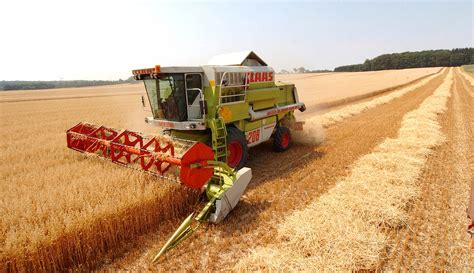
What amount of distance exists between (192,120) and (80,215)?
279cm

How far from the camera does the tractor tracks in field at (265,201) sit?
3539 millimetres

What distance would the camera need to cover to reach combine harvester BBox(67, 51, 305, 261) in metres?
4.27

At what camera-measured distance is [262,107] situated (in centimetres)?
720

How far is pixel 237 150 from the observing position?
6289 millimetres

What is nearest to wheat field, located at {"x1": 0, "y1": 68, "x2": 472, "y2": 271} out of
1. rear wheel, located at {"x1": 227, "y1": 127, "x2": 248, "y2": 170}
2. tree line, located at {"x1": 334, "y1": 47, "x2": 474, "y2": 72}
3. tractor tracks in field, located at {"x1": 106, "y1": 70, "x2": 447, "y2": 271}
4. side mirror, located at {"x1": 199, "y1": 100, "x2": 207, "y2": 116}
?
tractor tracks in field, located at {"x1": 106, "y1": 70, "x2": 447, "y2": 271}

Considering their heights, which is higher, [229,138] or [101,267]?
[229,138]

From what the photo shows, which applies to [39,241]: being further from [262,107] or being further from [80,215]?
[262,107]

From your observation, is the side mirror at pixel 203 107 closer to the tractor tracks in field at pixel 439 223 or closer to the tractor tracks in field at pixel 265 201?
the tractor tracks in field at pixel 265 201

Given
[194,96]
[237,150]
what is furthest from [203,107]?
[237,150]

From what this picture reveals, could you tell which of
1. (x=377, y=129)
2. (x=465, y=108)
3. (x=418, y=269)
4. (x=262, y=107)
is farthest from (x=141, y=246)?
(x=465, y=108)

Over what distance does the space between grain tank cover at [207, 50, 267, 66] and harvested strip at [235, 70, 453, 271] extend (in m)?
3.29

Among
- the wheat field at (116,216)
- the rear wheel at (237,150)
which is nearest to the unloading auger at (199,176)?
the wheat field at (116,216)

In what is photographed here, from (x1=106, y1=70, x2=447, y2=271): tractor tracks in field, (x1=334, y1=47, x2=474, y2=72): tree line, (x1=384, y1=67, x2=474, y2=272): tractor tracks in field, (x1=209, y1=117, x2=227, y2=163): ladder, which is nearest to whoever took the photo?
(x1=384, y1=67, x2=474, y2=272): tractor tracks in field

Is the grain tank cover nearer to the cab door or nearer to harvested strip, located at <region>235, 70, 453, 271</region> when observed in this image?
the cab door
